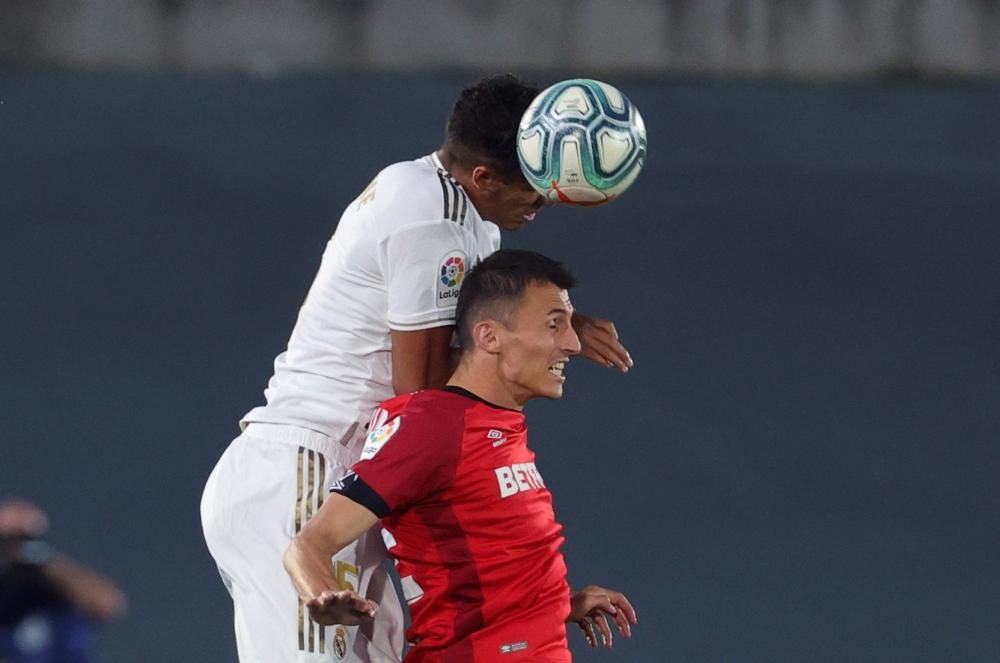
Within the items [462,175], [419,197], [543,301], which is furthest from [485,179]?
[543,301]

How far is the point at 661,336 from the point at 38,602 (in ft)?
9.88

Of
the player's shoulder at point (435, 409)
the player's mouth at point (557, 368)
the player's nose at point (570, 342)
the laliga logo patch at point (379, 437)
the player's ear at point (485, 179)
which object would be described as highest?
the player's ear at point (485, 179)

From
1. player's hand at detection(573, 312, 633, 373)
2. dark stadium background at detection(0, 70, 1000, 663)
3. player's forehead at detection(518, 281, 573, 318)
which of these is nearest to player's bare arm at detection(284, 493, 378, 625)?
player's forehead at detection(518, 281, 573, 318)

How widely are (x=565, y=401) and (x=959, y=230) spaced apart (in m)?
1.64

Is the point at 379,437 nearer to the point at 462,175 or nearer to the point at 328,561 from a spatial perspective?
the point at 328,561

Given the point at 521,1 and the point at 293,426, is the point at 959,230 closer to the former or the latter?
the point at 521,1

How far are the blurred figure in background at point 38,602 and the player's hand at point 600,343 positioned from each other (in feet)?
3.71

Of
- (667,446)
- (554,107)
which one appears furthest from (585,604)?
(667,446)

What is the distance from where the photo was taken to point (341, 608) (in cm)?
214

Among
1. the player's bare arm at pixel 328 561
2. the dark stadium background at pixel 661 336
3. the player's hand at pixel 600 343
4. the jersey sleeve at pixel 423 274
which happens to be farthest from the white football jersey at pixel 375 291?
the dark stadium background at pixel 661 336

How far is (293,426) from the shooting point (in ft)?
8.94

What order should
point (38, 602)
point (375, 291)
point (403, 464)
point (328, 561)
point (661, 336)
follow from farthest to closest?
point (661, 336)
point (38, 602)
point (375, 291)
point (403, 464)
point (328, 561)

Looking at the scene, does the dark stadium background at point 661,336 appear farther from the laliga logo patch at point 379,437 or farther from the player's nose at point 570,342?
the laliga logo patch at point 379,437

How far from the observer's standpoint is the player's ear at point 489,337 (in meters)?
2.59
